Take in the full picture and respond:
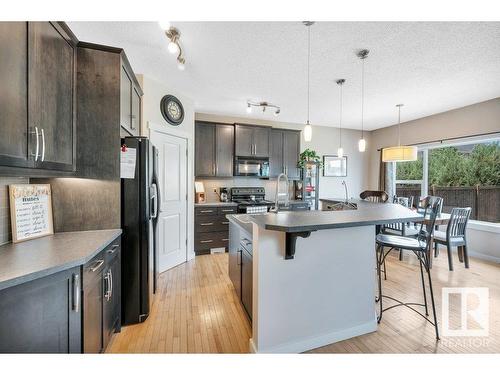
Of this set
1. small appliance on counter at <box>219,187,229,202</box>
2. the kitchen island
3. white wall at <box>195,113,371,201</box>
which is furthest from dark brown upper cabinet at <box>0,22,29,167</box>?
white wall at <box>195,113,371,201</box>

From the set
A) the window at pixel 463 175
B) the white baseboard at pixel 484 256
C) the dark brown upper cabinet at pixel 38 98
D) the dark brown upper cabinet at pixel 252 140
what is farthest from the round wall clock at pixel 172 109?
the white baseboard at pixel 484 256

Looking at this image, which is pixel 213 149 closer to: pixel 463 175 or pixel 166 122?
pixel 166 122

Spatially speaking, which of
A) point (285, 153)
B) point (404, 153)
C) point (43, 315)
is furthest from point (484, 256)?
point (43, 315)

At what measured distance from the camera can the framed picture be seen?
5617 millimetres

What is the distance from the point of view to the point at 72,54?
1737 millimetres

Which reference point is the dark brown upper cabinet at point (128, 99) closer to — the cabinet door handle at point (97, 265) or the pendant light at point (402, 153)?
the cabinet door handle at point (97, 265)

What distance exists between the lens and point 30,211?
1619 mm

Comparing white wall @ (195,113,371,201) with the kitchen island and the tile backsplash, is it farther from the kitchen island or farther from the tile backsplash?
the tile backsplash

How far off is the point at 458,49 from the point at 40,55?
3.52m

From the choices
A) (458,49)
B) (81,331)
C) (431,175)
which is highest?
(458,49)

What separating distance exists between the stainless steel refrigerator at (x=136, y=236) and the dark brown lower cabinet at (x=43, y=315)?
0.76 m

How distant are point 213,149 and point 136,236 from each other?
257 cm
